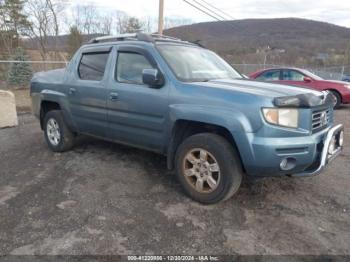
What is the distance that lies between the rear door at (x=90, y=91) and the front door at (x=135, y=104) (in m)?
0.18

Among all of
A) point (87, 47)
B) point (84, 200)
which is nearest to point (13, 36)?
point (87, 47)

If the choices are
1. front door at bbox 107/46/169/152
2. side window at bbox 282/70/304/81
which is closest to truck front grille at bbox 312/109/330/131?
front door at bbox 107/46/169/152

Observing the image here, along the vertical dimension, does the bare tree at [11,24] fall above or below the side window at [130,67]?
above

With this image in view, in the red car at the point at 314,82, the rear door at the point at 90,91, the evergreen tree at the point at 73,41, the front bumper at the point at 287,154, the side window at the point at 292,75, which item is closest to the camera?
the front bumper at the point at 287,154

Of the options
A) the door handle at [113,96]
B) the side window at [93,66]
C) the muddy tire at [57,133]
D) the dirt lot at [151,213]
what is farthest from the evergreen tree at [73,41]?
the door handle at [113,96]

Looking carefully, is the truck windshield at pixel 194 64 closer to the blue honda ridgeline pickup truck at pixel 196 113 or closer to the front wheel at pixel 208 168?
the blue honda ridgeline pickup truck at pixel 196 113

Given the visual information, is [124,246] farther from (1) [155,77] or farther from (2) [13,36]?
(2) [13,36]

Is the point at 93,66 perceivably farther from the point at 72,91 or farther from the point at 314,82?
the point at 314,82

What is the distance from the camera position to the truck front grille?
3574 mm

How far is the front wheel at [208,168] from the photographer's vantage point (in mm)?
3536

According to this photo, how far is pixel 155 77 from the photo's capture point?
393 cm

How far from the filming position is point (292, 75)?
37.5ft

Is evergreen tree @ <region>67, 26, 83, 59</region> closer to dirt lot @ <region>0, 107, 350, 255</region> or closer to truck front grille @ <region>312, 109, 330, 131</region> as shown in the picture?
dirt lot @ <region>0, 107, 350, 255</region>

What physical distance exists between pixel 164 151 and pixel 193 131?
0.47m
